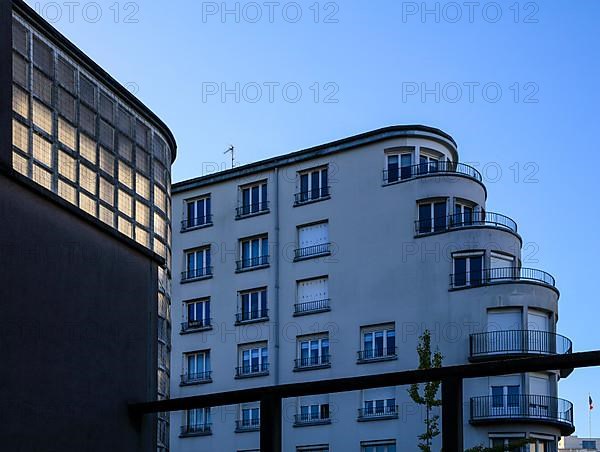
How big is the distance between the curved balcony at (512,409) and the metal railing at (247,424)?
930 cm

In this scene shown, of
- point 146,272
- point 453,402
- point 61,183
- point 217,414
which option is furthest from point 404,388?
point 453,402

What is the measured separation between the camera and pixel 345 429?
138 ft

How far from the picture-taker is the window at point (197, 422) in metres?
46.3

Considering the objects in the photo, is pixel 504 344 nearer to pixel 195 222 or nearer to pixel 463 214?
pixel 463 214

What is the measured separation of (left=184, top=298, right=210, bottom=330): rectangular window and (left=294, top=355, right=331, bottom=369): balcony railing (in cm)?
517

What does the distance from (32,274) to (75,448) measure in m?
2.12

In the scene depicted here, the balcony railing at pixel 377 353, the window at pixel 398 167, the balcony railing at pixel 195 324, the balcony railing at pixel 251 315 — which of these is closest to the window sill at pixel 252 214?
the balcony railing at pixel 251 315

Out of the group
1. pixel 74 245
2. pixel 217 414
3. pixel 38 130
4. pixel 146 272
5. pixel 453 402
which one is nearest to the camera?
pixel 453 402

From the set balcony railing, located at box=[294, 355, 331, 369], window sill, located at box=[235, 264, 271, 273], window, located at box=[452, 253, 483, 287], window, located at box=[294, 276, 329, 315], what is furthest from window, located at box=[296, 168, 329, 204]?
window, located at box=[452, 253, 483, 287]

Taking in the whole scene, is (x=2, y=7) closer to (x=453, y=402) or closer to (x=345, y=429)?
(x=453, y=402)

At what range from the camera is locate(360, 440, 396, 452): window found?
40906 millimetres

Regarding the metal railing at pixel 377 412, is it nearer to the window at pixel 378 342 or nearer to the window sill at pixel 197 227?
the window at pixel 378 342

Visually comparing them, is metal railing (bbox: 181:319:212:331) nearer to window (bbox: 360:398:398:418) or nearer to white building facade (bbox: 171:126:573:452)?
white building facade (bbox: 171:126:573:452)

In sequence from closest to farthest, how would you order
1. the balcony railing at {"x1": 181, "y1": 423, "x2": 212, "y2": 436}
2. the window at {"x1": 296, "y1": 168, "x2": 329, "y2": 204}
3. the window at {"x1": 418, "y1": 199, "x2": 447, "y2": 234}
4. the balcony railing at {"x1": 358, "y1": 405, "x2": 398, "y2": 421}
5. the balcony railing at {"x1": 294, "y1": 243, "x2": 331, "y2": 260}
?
1. the balcony railing at {"x1": 358, "y1": 405, "x2": 398, "y2": 421}
2. the window at {"x1": 418, "y1": 199, "x2": 447, "y2": 234}
3. the balcony railing at {"x1": 294, "y1": 243, "x2": 331, "y2": 260}
4. the window at {"x1": 296, "y1": 168, "x2": 329, "y2": 204}
5. the balcony railing at {"x1": 181, "y1": 423, "x2": 212, "y2": 436}
